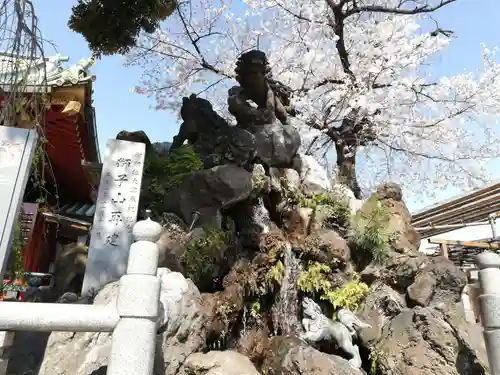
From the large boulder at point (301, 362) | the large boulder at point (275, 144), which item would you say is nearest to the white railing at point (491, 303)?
the large boulder at point (301, 362)

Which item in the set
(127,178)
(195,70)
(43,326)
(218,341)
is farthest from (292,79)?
(43,326)

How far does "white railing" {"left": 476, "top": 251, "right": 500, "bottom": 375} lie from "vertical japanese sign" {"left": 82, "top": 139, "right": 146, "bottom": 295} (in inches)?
173

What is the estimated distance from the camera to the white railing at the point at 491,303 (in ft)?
12.6

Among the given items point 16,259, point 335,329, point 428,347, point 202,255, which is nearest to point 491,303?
point 428,347

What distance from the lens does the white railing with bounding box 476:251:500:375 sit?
3848 millimetres

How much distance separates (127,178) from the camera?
615cm

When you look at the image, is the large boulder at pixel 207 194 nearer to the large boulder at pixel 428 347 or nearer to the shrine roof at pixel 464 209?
the large boulder at pixel 428 347

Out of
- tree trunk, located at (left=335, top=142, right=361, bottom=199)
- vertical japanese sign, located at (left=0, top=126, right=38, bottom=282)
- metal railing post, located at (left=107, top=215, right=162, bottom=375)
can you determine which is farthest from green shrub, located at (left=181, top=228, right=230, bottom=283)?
tree trunk, located at (left=335, top=142, right=361, bottom=199)

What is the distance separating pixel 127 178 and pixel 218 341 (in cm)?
279

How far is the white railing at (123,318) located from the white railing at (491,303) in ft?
10.3

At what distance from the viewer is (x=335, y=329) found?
597 centimetres

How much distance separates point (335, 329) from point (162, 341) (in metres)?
2.68

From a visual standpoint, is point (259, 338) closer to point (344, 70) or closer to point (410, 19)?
point (344, 70)

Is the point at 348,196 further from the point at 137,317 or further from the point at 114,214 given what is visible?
the point at 137,317
